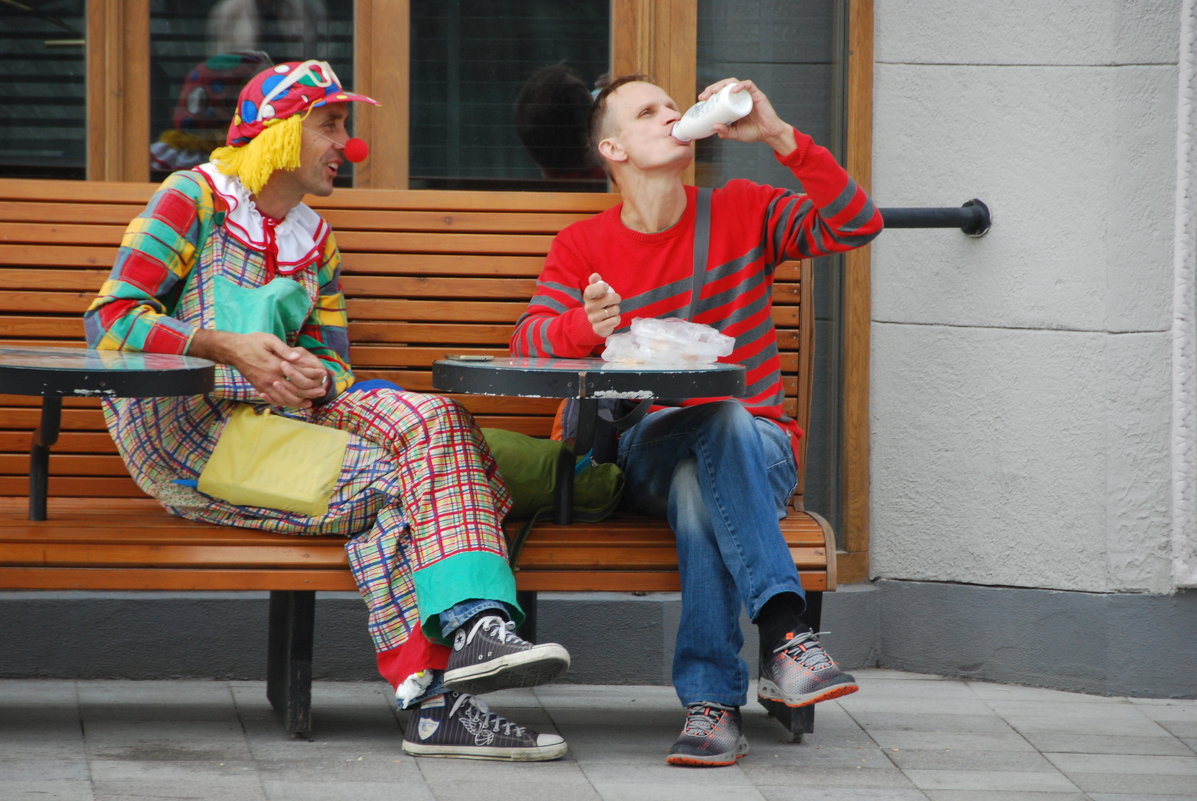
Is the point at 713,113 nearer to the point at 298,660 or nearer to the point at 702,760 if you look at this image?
the point at 702,760

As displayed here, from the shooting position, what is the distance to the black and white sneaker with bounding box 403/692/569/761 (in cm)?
363

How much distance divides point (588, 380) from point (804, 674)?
0.82 m

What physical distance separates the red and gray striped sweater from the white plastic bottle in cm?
24

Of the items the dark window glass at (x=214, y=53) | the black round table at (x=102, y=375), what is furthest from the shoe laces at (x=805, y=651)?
the dark window glass at (x=214, y=53)

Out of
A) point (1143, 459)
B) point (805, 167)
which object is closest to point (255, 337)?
point (805, 167)

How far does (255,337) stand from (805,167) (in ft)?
4.36

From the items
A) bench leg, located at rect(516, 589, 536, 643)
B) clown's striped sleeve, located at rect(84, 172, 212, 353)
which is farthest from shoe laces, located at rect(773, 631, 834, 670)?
clown's striped sleeve, located at rect(84, 172, 212, 353)

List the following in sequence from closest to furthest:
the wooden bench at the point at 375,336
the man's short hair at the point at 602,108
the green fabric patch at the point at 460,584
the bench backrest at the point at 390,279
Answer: the green fabric patch at the point at 460,584 < the wooden bench at the point at 375,336 < the bench backrest at the point at 390,279 < the man's short hair at the point at 602,108

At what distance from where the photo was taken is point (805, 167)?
3.85m

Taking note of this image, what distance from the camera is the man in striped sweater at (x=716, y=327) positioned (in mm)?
3619

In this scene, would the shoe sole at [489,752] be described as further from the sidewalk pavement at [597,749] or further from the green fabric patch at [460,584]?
the green fabric patch at [460,584]

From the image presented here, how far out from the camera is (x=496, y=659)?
3.40 metres

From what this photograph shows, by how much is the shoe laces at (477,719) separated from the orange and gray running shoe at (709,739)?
355mm

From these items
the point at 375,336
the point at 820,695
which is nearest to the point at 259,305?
the point at 375,336
